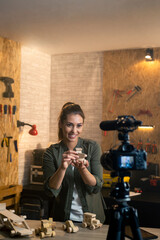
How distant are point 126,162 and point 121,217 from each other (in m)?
0.26

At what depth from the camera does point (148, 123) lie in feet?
17.5

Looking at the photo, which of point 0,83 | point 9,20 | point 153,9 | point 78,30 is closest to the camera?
point 153,9

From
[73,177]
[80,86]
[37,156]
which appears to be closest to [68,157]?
[73,177]

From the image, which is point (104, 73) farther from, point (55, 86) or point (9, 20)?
point (9, 20)

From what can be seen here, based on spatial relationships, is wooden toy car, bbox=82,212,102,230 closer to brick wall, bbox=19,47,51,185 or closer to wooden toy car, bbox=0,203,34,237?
wooden toy car, bbox=0,203,34,237

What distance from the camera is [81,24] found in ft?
13.6

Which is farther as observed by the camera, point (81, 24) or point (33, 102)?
point (33, 102)

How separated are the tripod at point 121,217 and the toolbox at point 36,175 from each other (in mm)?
3827

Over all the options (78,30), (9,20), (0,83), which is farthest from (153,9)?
(0,83)

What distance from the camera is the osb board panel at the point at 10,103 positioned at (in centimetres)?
488

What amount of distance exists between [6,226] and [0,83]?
3.02 meters

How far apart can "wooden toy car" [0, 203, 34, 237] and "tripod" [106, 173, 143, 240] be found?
0.67m

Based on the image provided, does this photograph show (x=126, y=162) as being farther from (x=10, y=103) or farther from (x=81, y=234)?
(x=10, y=103)

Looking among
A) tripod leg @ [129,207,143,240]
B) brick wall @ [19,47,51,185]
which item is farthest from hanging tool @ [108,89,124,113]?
tripod leg @ [129,207,143,240]
